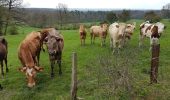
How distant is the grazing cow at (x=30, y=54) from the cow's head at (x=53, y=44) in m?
0.55

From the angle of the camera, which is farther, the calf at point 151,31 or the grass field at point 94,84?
the calf at point 151,31

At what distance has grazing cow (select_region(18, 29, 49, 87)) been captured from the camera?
41.9 ft

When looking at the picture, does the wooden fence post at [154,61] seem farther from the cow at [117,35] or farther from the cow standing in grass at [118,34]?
the cow at [117,35]

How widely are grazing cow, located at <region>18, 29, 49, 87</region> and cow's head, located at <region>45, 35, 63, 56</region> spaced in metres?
0.55

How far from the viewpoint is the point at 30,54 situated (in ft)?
45.1

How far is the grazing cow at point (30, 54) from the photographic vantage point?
12777 mm

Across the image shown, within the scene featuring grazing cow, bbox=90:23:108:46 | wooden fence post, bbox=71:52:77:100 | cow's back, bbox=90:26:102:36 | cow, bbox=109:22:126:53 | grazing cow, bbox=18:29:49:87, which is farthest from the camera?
cow's back, bbox=90:26:102:36

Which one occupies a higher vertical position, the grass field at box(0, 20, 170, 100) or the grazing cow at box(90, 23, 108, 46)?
the grazing cow at box(90, 23, 108, 46)

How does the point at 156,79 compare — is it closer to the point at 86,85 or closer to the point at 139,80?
the point at 139,80

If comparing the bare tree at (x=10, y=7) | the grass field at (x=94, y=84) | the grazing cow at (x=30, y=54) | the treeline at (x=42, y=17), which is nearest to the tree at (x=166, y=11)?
the treeline at (x=42, y=17)

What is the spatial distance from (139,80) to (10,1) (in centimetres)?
5300

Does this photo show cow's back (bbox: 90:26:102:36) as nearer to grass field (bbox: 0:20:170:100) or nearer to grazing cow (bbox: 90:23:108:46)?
grazing cow (bbox: 90:23:108:46)

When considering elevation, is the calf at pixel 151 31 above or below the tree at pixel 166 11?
above

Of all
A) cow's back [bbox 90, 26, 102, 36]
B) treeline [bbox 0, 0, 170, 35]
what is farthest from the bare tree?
cow's back [bbox 90, 26, 102, 36]
